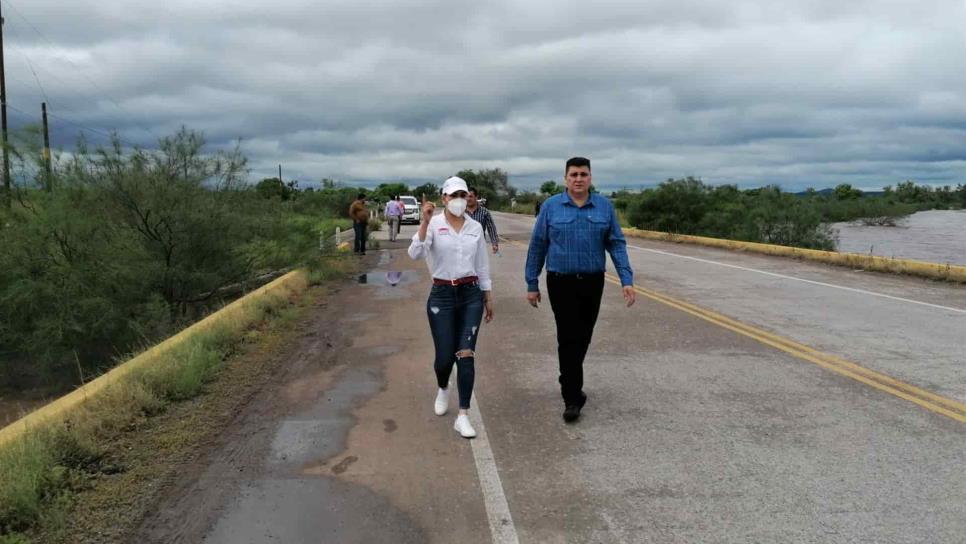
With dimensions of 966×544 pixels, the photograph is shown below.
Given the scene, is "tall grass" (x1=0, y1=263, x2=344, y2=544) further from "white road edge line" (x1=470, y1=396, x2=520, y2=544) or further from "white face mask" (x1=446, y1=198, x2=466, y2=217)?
"white face mask" (x1=446, y1=198, x2=466, y2=217)

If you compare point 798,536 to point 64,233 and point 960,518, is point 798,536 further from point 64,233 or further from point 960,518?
point 64,233

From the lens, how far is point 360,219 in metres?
20.5

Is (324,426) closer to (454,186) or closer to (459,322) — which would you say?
(459,322)

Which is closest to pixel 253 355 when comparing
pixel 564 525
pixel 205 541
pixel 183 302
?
pixel 205 541

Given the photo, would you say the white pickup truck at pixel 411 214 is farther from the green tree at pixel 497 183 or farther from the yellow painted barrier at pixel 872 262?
the green tree at pixel 497 183

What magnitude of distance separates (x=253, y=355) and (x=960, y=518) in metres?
6.53

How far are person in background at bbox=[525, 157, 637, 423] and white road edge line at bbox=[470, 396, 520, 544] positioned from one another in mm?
805

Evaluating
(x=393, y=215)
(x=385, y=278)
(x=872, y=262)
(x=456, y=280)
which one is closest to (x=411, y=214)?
(x=393, y=215)

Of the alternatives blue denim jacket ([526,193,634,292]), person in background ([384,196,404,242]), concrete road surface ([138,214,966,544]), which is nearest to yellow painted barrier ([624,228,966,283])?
concrete road surface ([138,214,966,544])

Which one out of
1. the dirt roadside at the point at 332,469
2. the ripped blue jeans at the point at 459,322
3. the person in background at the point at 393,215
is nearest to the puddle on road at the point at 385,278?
the dirt roadside at the point at 332,469

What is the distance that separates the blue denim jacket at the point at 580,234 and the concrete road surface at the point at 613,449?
4.04 feet

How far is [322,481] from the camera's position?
4.45 m

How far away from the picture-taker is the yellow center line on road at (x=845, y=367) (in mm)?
5785

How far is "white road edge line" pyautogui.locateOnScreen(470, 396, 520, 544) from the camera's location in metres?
3.72
